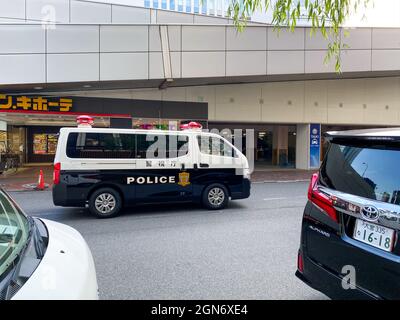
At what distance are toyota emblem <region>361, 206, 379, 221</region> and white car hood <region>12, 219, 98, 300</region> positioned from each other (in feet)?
6.63

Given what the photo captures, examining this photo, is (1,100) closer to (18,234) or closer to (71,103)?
(71,103)

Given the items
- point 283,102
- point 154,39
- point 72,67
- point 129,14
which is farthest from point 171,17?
point 283,102

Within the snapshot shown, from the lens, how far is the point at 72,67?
1440 centimetres

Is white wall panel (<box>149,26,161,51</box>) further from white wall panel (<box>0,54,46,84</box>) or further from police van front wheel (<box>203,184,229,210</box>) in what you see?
police van front wheel (<box>203,184,229,210</box>)

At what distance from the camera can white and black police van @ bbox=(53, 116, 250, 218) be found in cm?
725

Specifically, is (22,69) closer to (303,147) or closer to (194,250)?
(194,250)

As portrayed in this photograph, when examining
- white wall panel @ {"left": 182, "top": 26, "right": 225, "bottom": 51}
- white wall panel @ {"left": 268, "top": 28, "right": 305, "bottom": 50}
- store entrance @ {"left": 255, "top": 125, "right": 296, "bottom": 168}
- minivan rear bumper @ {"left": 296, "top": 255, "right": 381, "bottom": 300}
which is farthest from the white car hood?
store entrance @ {"left": 255, "top": 125, "right": 296, "bottom": 168}

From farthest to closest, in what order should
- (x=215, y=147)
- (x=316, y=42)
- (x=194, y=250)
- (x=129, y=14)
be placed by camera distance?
(x=129, y=14), (x=316, y=42), (x=215, y=147), (x=194, y=250)

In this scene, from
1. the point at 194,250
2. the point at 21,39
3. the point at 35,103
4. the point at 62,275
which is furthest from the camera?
the point at 35,103

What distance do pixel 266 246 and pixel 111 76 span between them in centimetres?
1169

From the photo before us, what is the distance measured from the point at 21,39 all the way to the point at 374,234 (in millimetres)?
15819

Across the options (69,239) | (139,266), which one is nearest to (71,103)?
(139,266)

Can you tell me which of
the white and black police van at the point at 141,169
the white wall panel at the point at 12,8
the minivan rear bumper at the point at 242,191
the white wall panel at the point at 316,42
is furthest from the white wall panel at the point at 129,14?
the minivan rear bumper at the point at 242,191
